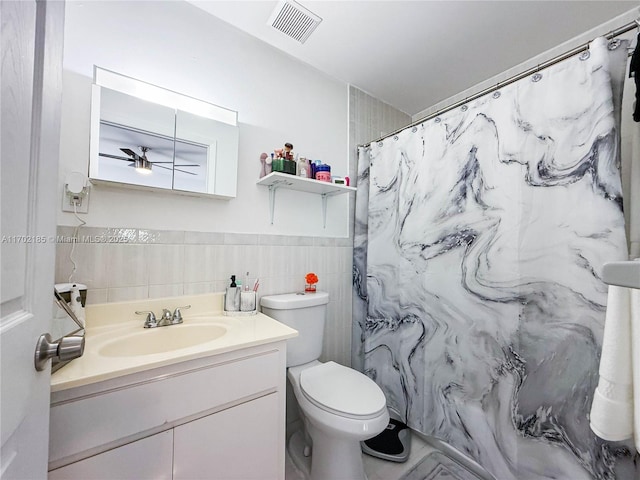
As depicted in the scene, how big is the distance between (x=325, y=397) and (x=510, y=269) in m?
0.99

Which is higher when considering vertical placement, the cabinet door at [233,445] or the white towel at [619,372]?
the white towel at [619,372]

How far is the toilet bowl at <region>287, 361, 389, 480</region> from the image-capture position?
103cm

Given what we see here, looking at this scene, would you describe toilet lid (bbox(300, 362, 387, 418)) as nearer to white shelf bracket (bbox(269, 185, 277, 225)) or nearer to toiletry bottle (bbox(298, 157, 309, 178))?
white shelf bracket (bbox(269, 185, 277, 225))

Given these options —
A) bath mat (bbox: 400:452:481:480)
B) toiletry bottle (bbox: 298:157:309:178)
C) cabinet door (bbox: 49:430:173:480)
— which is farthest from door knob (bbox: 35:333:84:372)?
bath mat (bbox: 400:452:481:480)

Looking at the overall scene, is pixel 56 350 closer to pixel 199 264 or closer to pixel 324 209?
pixel 199 264

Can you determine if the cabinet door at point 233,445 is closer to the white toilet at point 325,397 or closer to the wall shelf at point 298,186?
the white toilet at point 325,397

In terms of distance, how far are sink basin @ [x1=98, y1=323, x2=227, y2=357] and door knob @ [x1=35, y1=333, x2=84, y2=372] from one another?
482 mm

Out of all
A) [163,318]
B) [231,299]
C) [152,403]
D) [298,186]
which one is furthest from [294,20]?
[152,403]

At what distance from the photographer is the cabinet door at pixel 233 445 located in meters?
0.81

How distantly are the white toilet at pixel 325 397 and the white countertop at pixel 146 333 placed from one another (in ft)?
0.84

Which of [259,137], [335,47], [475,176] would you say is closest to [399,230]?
[475,176]

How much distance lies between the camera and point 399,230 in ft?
5.23

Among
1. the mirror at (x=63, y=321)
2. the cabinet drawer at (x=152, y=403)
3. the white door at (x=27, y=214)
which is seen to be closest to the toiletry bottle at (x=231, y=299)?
the cabinet drawer at (x=152, y=403)

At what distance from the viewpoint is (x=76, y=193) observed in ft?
3.25
